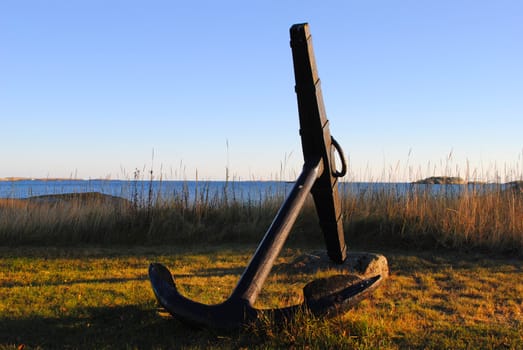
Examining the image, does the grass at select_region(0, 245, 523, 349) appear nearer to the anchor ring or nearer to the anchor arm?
the anchor arm

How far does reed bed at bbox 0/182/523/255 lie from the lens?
6012 mm

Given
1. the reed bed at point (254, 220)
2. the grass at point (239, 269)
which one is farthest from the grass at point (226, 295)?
the reed bed at point (254, 220)

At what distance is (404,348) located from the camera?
2.55 m

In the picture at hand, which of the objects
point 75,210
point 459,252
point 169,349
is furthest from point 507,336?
point 75,210

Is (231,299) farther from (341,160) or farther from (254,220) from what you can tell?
(254,220)

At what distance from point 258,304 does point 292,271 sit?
1.34 meters

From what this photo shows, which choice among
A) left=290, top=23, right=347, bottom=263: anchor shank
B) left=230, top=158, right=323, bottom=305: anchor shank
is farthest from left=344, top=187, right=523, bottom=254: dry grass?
left=230, top=158, right=323, bottom=305: anchor shank

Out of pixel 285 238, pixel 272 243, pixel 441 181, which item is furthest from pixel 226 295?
pixel 441 181

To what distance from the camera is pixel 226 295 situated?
3.80 meters

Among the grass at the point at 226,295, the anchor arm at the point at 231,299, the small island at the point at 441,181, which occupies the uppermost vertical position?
the small island at the point at 441,181

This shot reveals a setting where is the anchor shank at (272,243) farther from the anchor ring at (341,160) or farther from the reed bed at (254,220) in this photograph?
the reed bed at (254,220)

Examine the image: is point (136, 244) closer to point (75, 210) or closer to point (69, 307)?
point (75, 210)

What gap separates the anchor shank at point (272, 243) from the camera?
2389 millimetres

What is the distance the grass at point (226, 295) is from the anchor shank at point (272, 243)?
0.65ft
